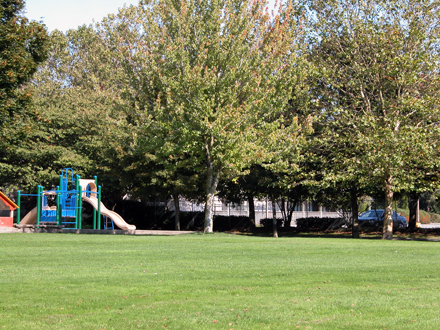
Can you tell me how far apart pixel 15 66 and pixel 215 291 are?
57.0 ft

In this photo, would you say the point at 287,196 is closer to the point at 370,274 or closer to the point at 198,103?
the point at 198,103

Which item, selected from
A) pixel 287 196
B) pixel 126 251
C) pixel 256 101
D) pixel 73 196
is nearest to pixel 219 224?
pixel 287 196

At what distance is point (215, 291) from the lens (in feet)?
27.9

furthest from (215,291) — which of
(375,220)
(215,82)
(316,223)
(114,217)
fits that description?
(375,220)

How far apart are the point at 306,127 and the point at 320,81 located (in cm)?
313

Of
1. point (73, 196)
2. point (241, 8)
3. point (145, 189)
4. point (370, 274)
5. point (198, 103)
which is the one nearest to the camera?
point (370, 274)

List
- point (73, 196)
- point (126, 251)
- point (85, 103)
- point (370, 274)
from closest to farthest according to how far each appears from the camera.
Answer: point (370, 274) → point (126, 251) → point (73, 196) → point (85, 103)

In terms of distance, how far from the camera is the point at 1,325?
6.17m

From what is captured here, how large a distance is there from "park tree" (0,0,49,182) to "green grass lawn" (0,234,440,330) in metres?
9.97

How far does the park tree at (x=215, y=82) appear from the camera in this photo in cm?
2402

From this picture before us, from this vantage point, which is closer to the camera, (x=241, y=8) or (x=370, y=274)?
(x=370, y=274)


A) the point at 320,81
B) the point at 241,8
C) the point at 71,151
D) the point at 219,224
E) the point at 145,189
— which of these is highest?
the point at 241,8

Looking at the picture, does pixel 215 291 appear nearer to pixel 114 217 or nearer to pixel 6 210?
pixel 6 210

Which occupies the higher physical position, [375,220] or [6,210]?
[6,210]
